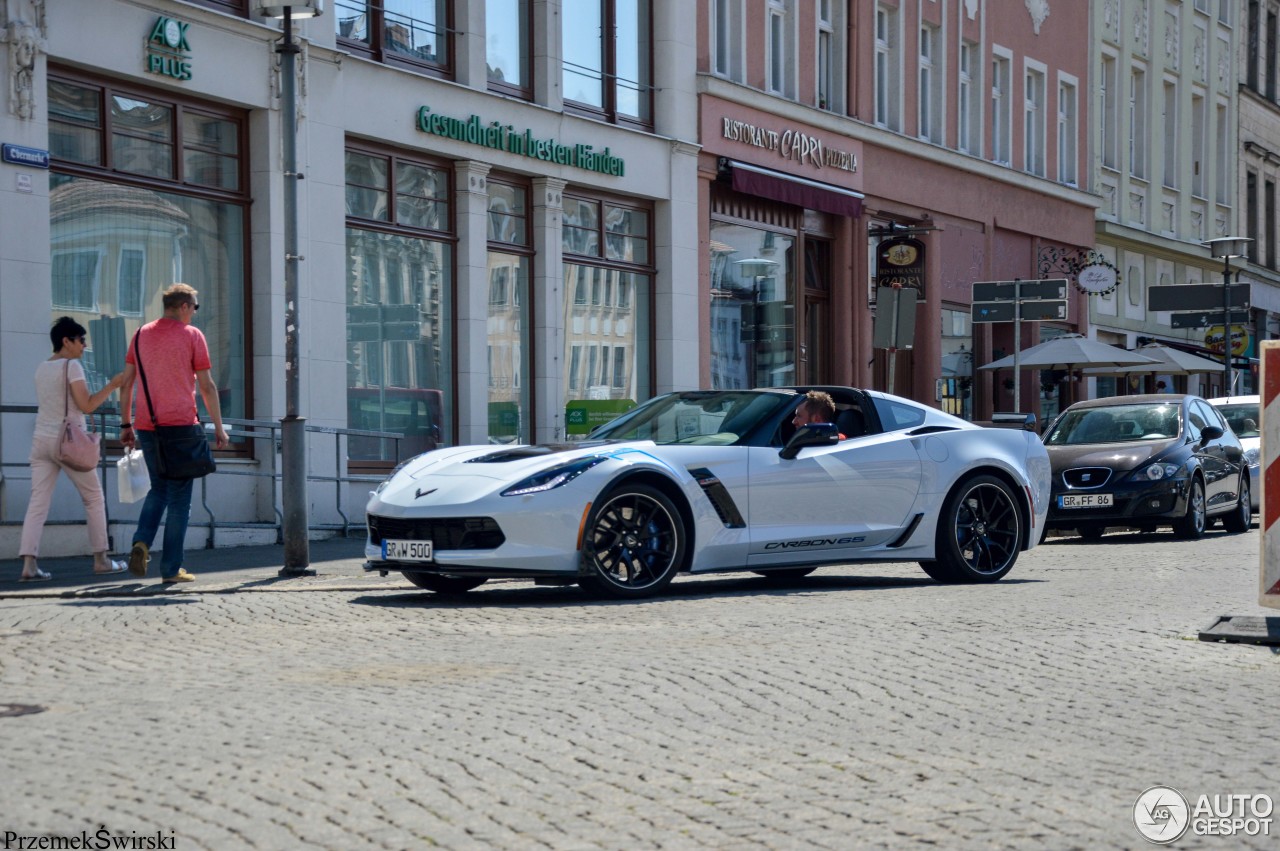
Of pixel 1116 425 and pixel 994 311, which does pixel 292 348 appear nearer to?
pixel 1116 425

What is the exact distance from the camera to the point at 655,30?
26078mm

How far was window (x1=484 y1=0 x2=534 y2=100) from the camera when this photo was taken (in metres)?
22.8

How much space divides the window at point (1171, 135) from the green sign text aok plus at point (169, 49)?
33.3m

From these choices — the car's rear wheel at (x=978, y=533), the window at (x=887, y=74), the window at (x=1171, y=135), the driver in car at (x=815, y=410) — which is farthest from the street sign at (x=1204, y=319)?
the driver in car at (x=815, y=410)

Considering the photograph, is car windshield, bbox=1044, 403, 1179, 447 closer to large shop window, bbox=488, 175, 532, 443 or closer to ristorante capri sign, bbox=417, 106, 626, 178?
large shop window, bbox=488, 175, 532, 443

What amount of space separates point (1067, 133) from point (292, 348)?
96.4ft

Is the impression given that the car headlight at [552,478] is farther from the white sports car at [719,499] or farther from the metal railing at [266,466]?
the metal railing at [266,466]

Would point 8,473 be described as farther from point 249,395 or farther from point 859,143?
point 859,143

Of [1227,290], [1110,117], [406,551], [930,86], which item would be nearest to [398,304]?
[406,551]

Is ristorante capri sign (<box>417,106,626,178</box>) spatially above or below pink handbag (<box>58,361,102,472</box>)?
above

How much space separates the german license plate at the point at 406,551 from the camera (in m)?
10.9

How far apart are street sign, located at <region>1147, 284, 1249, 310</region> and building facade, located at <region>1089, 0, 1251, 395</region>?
387 cm

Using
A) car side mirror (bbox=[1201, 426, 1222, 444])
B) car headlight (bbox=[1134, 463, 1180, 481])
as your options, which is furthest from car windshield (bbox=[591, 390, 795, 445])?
car side mirror (bbox=[1201, 426, 1222, 444])

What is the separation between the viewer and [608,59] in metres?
25.0
